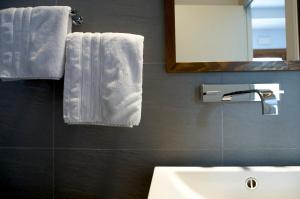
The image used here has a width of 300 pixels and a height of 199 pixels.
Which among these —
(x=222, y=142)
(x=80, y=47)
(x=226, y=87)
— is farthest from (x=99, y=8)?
(x=222, y=142)

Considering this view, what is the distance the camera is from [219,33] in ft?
3.27

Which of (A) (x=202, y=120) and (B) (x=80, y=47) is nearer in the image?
(B) (x=80, y=47)

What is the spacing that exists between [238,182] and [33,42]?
884 millimetres

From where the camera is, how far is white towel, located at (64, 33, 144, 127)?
84cm

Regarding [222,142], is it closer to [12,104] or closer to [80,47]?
[80,47]

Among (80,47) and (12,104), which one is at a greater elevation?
(80,47)

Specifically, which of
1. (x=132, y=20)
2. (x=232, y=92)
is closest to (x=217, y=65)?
(x=232, y=92)

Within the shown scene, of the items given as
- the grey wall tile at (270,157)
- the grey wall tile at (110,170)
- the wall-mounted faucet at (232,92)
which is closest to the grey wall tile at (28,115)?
the grey wall tile at (110,170)

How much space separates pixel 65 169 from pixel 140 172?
0.31 meters

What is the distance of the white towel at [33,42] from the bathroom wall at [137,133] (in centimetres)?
15

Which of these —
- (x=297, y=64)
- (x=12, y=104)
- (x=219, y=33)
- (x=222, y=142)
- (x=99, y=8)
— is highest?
(x=99, y=8)

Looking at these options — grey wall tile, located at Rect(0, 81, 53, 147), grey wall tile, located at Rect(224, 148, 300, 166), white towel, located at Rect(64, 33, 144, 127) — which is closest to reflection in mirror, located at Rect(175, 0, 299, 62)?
white towel, located at Rect(64, 33, 144, 127)

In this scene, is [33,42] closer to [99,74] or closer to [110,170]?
[99,74]

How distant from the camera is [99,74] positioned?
86 cm
